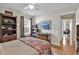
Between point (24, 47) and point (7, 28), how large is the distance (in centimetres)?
47

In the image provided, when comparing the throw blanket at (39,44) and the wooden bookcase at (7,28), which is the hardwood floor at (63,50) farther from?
the wooden bookcase at (7,28)

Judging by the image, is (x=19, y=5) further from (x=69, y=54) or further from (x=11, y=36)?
(x=69, y=54)

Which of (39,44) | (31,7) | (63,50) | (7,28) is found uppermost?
(31,7)

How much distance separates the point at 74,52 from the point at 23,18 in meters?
1.11

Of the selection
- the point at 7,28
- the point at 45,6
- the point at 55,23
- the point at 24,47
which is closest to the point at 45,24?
the point at 55,23

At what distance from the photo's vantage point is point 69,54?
1840 millimetres

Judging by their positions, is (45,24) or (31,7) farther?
(45,24)

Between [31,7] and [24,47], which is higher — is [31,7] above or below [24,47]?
above

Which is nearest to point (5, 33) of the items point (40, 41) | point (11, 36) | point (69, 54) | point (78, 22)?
point (11, 36)

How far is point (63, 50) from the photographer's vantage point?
74.2 inches

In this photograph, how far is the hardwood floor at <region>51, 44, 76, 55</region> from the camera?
185 centimetres

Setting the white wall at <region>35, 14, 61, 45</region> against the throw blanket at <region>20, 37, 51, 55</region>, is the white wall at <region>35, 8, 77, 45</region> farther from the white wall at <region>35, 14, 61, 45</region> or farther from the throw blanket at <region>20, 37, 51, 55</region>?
the throw blanket at <region>20, 37, 51, 55</region>

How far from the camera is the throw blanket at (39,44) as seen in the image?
1.83 meters

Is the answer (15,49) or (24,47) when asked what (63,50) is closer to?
(24,47)
